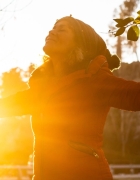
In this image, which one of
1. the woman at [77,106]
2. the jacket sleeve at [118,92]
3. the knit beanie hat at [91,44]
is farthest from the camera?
the knit beanie hat at [91,44]

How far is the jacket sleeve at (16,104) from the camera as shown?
8.61ft

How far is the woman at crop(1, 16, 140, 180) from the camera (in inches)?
85.0

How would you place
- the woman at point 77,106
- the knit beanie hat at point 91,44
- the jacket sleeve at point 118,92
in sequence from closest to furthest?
the jacket sleeve at point 118,92 < the woman at point 77,106 < the knit beanie hat at point 91,44

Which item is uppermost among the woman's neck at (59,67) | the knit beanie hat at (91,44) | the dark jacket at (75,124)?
the knit beanie hat at (91,44)

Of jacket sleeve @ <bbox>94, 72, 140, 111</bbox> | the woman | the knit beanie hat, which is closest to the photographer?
jacket sleeve @ <bbox>94, 72, 140, 111</bbox>

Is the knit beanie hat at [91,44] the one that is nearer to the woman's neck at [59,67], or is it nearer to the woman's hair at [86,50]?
the woman's hair at [86,50]

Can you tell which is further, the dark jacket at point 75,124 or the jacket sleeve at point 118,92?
the dark jacket at point 75,124

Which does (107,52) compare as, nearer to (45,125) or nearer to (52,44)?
(52,44)

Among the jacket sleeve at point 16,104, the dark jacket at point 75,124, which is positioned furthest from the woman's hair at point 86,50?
the jacket sleeve at point 16,104

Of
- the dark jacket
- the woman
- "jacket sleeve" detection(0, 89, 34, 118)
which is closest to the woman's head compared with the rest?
the woman

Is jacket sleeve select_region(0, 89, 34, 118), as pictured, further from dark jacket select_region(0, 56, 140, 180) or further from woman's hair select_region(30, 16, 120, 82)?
woman's hair select_region(30, 16, 120, 82)

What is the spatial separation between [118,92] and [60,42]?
755 mm

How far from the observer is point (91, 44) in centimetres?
255

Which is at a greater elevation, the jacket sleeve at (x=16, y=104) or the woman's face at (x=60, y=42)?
the woman's face at (x=60, y=42)
